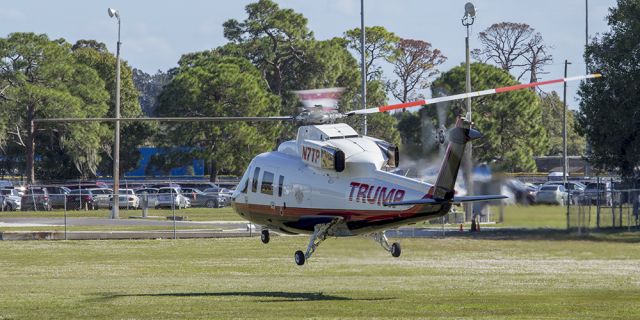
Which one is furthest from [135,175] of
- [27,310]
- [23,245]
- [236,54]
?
[27,310]

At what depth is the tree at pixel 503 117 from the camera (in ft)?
321

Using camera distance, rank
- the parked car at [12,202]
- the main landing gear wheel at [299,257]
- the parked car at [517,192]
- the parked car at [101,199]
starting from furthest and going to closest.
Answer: the parked car at [12,202], the parked car at [101,199], the main landing gear wheel at [299,257], the parked car at [517,192]

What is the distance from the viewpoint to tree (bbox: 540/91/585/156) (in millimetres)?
153625

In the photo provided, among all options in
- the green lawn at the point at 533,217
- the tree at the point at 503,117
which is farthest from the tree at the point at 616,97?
the green lawn at the point at 533,217

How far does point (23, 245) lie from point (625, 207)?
2676cm

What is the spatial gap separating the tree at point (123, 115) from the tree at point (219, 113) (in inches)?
387

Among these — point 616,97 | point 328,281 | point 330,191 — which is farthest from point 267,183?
point 616,97

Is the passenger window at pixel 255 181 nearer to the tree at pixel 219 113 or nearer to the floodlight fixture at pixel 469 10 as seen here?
the floodlight fixture at pixel 469 10

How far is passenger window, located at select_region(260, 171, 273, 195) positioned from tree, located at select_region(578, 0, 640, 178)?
35.0 m

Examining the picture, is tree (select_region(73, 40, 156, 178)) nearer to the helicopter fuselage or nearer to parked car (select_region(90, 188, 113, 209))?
parked car (select_region(90, 188, 113, 209))

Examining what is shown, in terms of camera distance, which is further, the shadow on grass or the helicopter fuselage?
the shadow on grass

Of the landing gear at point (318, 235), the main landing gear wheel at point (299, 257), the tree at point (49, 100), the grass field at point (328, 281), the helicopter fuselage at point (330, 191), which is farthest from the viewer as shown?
the tree at point (49, 100)

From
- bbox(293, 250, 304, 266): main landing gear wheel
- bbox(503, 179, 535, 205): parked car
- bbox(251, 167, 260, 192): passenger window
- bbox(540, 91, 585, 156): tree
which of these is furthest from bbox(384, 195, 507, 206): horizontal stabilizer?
bbox(540, 91, 585, 156): tree

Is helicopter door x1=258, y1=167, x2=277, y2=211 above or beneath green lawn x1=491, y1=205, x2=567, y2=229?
above
